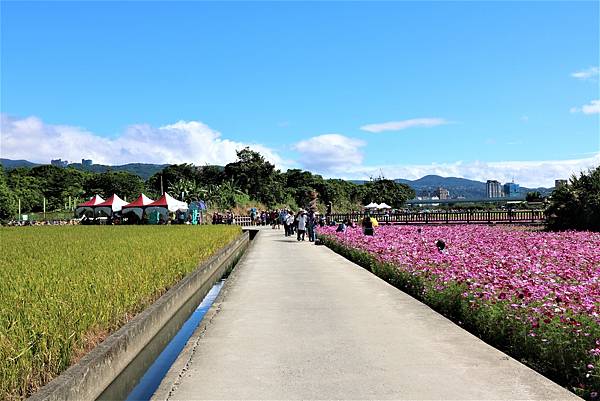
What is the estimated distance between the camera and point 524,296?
21.3 ft

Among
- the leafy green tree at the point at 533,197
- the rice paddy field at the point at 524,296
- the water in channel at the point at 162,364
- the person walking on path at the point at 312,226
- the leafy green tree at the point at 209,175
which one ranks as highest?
the leafy green tree at the point at 209,175

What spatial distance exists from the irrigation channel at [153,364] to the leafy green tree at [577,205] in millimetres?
17537

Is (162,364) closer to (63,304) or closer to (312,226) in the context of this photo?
(63,304)

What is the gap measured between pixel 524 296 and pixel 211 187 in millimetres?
56993

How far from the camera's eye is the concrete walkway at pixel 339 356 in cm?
466

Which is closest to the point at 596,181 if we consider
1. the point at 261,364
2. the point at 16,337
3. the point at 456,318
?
the point at 456,318

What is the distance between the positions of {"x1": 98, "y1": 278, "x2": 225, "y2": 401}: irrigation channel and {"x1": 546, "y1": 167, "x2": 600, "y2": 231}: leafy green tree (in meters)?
17.5

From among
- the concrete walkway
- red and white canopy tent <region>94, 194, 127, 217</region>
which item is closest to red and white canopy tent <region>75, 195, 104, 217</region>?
red and white canopy tent <region>94, 194, 127, 217</region>

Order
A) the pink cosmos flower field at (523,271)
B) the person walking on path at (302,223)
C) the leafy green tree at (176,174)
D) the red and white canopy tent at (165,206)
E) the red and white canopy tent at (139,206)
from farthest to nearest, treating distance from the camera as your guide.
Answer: the leafy green tree at (176,174) → the red and white canopy tent at (139,206) → the red and white canopy tent at (165,206) → the person walking on path at (302,223) → the pink cosmos flower field at (523,271)

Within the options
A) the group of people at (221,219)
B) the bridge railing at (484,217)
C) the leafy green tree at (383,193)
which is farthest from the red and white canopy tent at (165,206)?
the leafy green tree at (383,193)

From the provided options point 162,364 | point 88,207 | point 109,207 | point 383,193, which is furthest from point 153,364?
point 383,193

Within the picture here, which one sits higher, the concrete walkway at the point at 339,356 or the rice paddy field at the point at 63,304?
the rice paddy field at the point at 63,304

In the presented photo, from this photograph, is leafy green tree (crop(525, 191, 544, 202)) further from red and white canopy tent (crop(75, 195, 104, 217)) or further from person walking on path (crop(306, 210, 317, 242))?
person walking on path (crop(306, 210, 317, 242))

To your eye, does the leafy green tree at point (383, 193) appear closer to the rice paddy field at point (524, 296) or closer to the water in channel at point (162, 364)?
A: the rice paddy field at point (524, 296)
